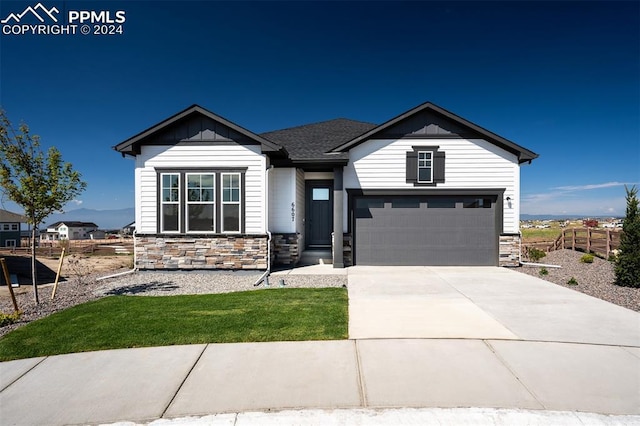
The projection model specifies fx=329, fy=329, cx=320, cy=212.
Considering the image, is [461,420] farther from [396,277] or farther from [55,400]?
[396,277]

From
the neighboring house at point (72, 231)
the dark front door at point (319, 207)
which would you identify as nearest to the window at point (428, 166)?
the dark front door at point (319, 207)

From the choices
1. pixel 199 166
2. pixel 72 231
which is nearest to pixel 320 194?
pixel 199 166

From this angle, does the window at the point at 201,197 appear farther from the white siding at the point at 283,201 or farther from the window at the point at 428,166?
the window at the point at 428,166

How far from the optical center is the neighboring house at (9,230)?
31266 mm

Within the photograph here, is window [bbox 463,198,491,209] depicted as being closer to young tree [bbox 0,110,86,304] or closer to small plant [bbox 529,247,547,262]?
small plant [bbox 529,247,547,262]

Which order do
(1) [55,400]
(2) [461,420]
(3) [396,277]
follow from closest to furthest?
(2) [461,420], (1) [55,400], (3) [396,277]

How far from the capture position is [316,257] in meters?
12.2

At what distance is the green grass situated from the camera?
4.49 meters

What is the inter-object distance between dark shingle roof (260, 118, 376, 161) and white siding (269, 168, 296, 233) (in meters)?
0.72

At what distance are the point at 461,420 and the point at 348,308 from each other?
3247mm

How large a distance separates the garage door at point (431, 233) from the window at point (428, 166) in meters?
0.55

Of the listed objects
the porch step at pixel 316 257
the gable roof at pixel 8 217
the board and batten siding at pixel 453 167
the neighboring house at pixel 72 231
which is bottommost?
the neighboring house at pixel 72 231

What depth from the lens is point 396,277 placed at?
29.9 feet

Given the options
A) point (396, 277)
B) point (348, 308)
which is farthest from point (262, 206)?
point (348, 308)
